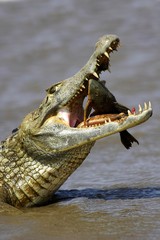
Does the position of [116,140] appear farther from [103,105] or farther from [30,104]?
[103,105]

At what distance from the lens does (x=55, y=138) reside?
5.93 metres

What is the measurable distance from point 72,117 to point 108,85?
374 cm

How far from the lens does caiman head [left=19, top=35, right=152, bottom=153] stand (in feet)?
18.3

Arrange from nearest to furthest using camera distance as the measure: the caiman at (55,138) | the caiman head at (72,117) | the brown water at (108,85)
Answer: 1. the brown water at (108,85)
2. the caiman head at (72,117)
3. the caiman at (55,138)

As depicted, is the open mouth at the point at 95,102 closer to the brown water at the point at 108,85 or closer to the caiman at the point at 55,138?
the caiman at the point at 55,138

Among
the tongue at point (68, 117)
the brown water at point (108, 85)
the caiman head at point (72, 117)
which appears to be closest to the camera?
the brown water at point (108, 85)

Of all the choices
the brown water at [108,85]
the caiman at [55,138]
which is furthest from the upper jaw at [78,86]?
the brown water at [108,85]

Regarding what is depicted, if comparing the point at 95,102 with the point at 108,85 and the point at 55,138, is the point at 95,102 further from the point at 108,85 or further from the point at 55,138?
the point at 108,85

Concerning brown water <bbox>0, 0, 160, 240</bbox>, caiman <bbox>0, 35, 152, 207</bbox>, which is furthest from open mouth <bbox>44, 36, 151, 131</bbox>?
brown water <bbox>0, 0, 160, 240</bbox>

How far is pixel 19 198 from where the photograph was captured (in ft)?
20.1

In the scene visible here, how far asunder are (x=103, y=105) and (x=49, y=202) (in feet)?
3.33

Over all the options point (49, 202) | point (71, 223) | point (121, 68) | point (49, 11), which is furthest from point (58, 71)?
point (71, 223)

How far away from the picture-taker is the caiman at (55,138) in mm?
5777

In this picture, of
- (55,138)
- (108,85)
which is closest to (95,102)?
(55,138)
